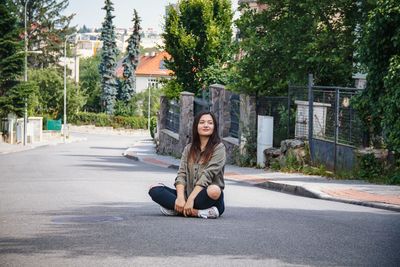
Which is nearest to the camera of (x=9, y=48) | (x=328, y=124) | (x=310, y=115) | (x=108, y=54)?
(x=328, y=124)

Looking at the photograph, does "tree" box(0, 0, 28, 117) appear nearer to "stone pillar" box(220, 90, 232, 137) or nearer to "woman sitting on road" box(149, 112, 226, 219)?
"stone pillar" box(220, 90, 232, 137)

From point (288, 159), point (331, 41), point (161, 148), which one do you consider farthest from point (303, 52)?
point (161, 148)

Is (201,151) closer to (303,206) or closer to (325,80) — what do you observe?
(303,206)

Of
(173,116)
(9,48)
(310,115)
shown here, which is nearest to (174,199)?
(310,115)

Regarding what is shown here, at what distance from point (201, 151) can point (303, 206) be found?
9.77ft

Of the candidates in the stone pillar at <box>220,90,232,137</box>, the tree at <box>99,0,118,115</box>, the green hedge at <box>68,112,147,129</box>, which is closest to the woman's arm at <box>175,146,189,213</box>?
the stone pillar at <box>220,90,232,137</box>

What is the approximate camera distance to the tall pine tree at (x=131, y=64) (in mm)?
108688

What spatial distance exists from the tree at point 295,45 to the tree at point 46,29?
237 feet

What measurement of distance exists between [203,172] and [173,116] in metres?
32.6

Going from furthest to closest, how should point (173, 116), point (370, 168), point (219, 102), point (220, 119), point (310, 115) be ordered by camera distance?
point (173, 116) < point (219, 102) < point (220, 119) < point (310, 115) < point (370, 168)

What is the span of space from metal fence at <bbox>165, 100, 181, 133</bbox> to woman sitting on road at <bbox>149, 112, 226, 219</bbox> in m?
30.3

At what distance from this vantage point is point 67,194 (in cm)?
1493

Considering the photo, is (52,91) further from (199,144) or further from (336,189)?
(199,144)

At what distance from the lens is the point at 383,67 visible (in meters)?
16.8
